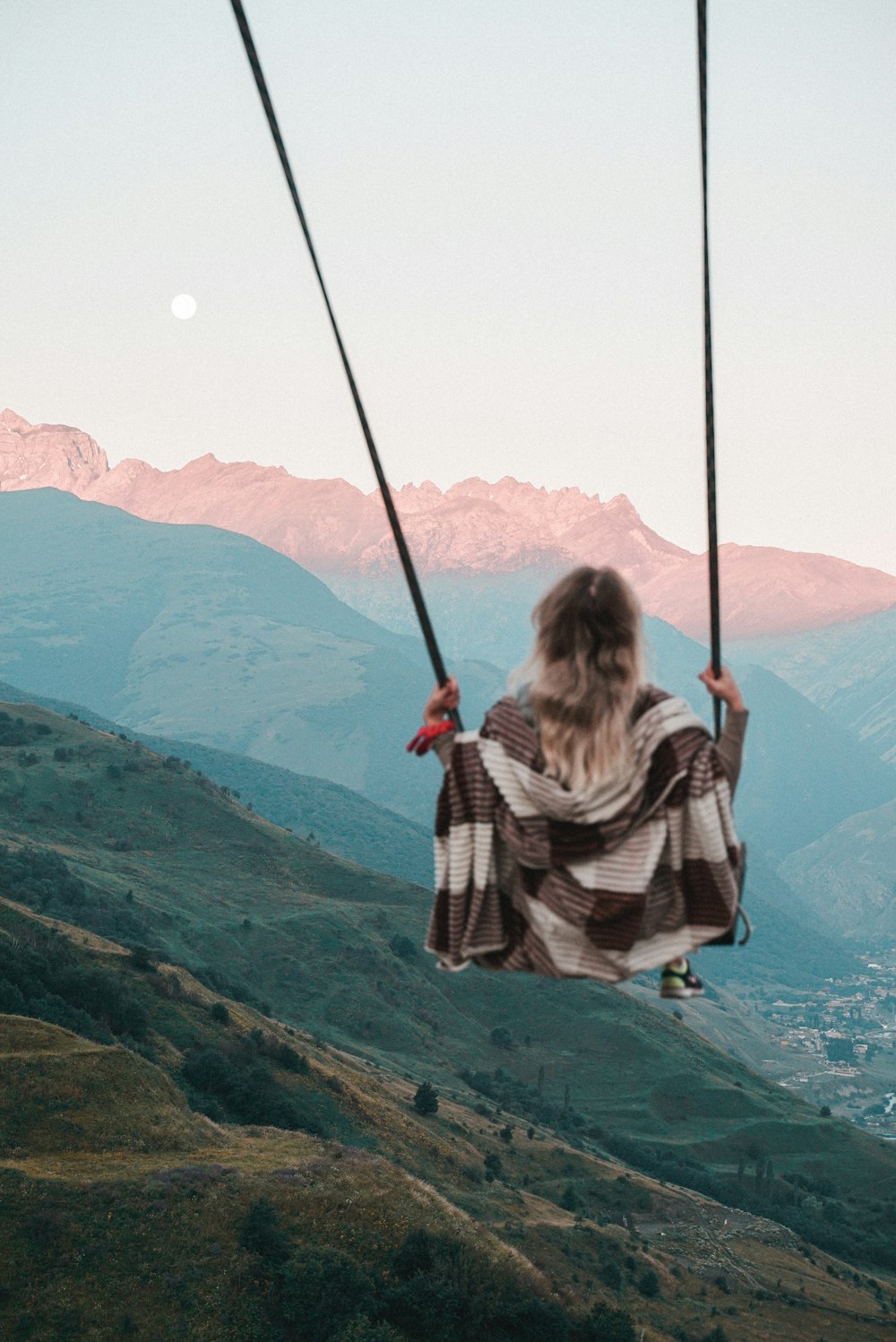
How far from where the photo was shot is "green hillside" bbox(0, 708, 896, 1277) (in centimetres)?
13025

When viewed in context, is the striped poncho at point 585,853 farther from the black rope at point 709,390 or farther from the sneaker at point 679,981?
the black rope at point 709,390

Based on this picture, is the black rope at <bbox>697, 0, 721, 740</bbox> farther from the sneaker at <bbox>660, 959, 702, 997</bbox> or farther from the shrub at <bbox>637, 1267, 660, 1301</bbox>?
the shrub at <bbox>637, 1267, 660, 1301</bbox>

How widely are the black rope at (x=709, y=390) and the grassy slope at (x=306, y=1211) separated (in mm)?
48785

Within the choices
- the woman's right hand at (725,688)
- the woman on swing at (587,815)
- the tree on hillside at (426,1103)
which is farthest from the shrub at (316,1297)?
the woman's right hand at (725,688)

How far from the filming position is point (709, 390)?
682 cm

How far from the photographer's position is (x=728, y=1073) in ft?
561

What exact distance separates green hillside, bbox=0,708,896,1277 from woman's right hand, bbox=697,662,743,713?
382ft

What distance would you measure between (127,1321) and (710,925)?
4981 cm

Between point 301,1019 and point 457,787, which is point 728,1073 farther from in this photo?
point 457,787

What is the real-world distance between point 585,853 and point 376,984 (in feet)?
486

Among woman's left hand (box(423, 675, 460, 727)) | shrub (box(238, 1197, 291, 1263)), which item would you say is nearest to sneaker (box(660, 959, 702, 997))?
woman's left hand (box(423, 675, 460, 727))

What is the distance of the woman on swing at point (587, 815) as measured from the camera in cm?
575

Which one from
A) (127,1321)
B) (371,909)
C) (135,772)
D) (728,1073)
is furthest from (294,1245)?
(135,772)

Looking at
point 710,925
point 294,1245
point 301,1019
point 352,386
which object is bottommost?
point 301,1019
